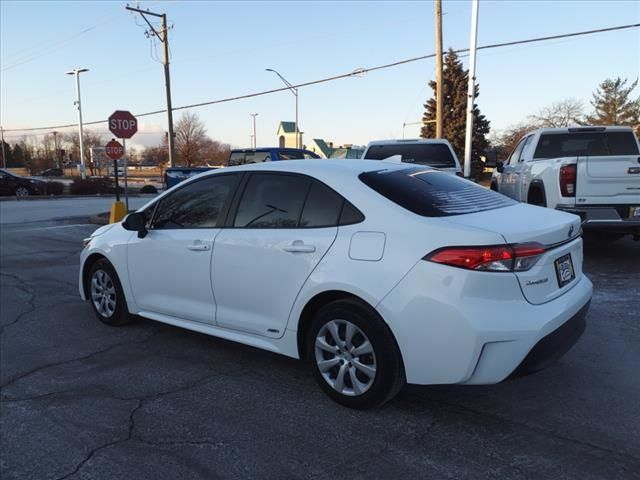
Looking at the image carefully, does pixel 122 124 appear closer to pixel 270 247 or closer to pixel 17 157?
pixel 270 247

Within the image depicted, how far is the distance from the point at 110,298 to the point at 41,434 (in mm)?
2109

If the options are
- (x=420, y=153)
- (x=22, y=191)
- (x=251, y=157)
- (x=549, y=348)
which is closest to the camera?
(x=549, y=348)

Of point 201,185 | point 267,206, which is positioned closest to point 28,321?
point 201,185

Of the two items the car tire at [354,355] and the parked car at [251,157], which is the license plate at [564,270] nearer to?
the car tire at [354,355]

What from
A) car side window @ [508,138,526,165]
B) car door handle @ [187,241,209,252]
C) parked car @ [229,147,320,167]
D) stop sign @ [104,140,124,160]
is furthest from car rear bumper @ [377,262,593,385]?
stop sign @ [104,140,124,160]

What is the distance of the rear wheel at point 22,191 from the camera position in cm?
2691

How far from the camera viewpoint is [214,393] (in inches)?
145

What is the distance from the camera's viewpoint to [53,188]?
2864cm

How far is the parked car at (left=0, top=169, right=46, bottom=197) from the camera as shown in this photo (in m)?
26.6

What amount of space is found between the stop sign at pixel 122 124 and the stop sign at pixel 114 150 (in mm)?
617

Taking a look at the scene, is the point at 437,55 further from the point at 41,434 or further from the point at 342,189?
the point at 41,434

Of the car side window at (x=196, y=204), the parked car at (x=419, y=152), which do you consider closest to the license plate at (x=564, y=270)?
the car side window at (x=196, y=204)

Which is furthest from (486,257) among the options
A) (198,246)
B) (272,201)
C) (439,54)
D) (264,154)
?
(439,54)

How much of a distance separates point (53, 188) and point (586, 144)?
90.2 feet
